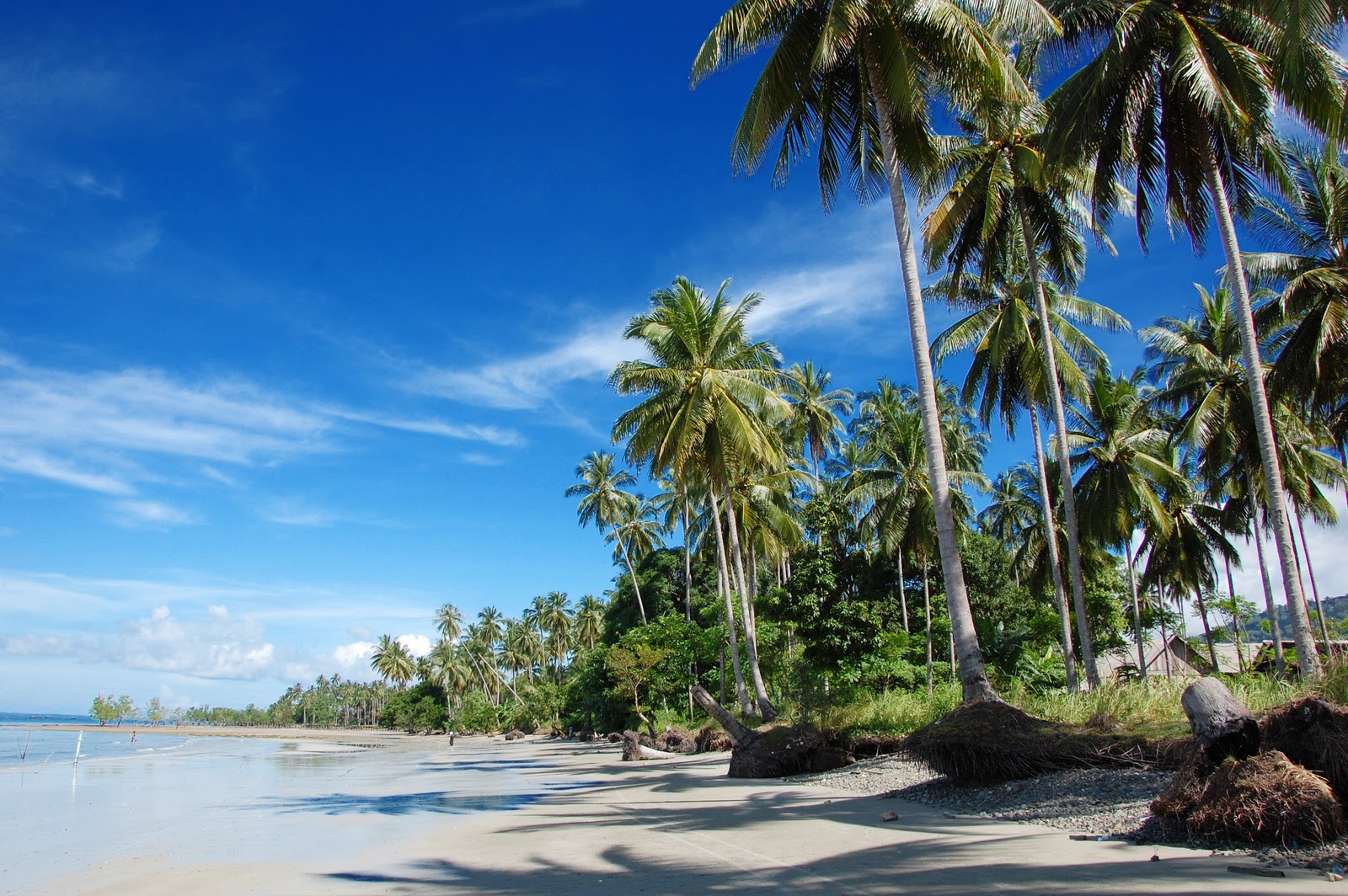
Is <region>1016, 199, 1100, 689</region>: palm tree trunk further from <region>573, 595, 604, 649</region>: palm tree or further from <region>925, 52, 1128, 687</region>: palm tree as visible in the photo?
<region>573, 595, 604, 649</region>: palm tree

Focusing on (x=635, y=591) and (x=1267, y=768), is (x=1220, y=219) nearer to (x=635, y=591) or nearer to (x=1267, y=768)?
(x=1267, y=768)

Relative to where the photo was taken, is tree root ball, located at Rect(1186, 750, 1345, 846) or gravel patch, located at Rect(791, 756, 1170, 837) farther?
gravel patch, located at Rect(791, 756, 1170, 837)

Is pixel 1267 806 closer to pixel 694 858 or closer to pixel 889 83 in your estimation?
pixel 694 858

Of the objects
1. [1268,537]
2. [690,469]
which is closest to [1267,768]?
[690,469]

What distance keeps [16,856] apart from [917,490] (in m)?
24.8

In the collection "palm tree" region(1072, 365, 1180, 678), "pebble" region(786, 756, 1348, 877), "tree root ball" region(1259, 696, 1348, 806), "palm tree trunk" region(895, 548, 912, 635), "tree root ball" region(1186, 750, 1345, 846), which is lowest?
"pebble" region(786, 756, 1348, 877)

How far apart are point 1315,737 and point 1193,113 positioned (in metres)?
10.5

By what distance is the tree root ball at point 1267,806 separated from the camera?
5.34 meters

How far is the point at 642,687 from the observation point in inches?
1481

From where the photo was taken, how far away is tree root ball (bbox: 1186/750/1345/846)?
5344 millimetres

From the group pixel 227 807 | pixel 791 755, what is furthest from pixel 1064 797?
pixel 227 807

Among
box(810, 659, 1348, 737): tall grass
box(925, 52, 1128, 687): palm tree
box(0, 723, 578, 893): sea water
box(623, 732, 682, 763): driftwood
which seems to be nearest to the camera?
box(810, 659, 1348, 737): tall grass

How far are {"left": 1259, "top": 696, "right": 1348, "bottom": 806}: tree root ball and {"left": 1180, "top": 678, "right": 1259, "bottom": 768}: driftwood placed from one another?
14 centimetres

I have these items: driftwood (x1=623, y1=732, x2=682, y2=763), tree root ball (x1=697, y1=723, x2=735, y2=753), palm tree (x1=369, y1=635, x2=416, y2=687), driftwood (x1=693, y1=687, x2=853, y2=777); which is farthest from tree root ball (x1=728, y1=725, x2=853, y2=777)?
palm tree (x1=369, y1=635, x2=416, y2=687)
